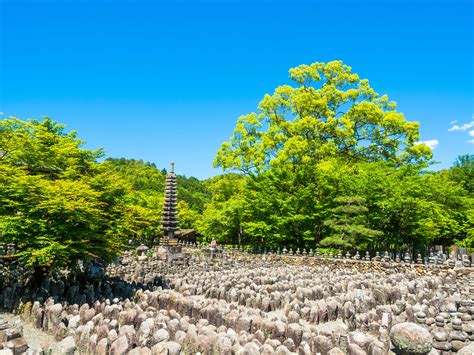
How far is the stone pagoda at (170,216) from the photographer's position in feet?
99.2

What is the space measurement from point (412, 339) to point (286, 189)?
21.9m

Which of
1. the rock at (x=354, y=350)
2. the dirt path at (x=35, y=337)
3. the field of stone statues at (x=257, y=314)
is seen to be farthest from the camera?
the dirt path at (x=35, y=337)

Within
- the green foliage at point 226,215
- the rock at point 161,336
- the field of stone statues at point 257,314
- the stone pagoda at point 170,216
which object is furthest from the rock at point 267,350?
the green foliage at point 226,215

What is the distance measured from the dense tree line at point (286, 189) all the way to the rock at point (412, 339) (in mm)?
9695

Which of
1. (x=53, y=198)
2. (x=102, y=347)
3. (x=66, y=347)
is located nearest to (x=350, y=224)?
(x=53, y=198)

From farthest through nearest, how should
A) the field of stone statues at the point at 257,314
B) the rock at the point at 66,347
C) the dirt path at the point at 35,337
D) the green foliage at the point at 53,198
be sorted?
the green foliage at the point at 53,198, the dirt path at the point at 35,337, the field of stone statues at the point at 257,314, the rock at the point at 66,347

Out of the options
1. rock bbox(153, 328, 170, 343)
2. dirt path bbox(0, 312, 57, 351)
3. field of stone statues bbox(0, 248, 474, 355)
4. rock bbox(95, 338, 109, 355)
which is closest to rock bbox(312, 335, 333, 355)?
field of stone statues bbox(0, 248, 474, 355)

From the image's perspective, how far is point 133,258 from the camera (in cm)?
2498

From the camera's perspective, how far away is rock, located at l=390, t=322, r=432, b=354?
778 cm

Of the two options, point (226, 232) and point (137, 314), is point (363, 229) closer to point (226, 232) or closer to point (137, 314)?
point (226, 232)

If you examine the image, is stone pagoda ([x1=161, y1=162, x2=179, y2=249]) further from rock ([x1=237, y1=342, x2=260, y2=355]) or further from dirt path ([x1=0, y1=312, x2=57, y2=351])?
rock ([x1=237, y1=342, x2=260, y2=355])

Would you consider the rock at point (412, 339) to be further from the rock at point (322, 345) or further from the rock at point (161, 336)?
the rock at point (161, 336)

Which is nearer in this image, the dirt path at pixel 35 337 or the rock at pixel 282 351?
the rock at pixel 282 351

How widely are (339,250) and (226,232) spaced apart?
12.2 m
